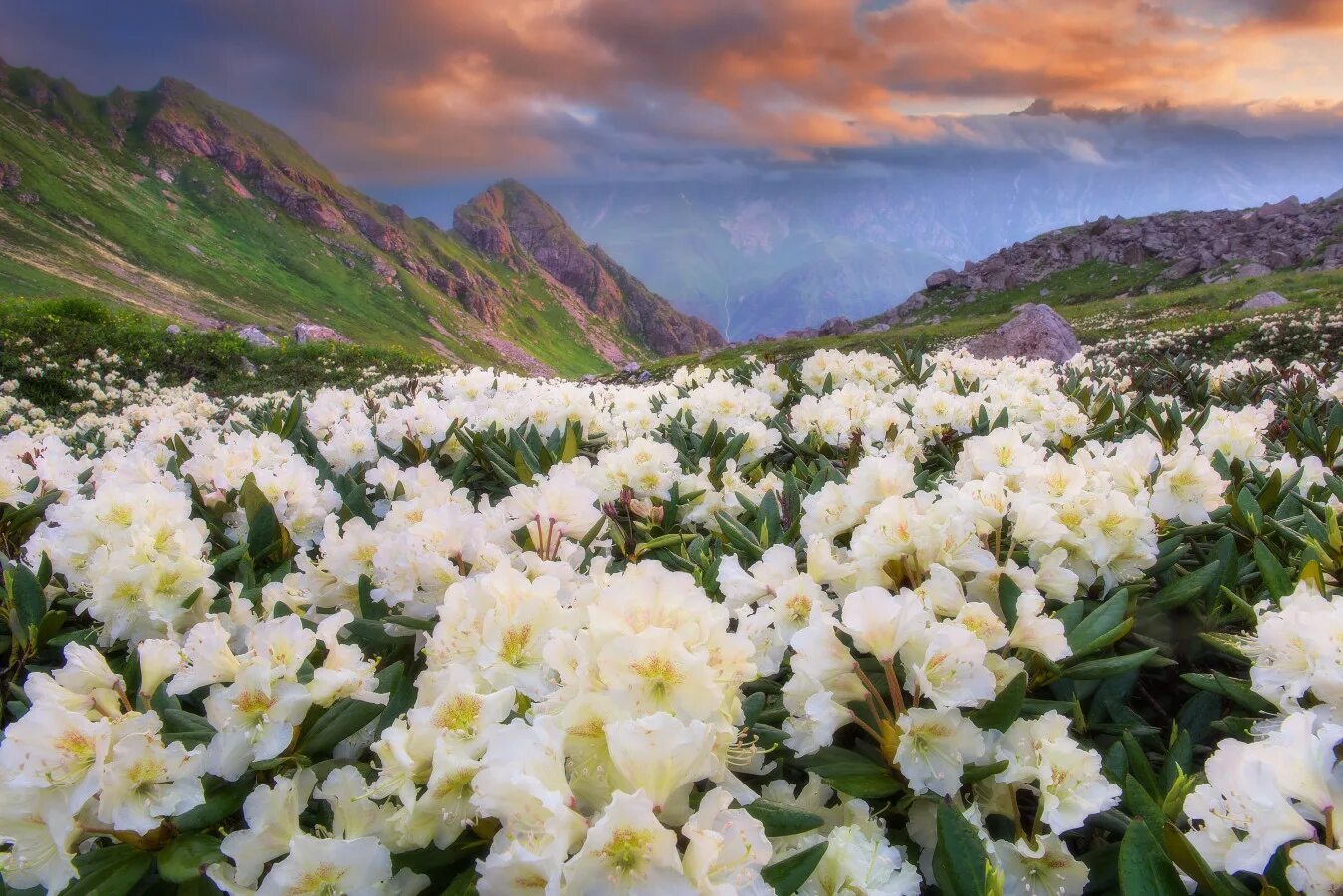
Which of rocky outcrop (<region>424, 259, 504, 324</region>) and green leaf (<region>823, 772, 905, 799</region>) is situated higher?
rocky outcrop (<region>424, 259, 504, 324</region>)

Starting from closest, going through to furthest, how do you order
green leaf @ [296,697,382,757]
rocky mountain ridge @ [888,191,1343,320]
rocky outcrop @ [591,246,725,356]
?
green leaf @ [296,697,382,757] < rocky mountain ridge @ [888,191,1343,320] < rocky outcrop @ [591,246,725,356]

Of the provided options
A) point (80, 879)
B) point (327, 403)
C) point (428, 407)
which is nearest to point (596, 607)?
point (80, 879)

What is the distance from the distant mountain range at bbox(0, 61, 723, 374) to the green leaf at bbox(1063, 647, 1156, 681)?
70764 millimetres

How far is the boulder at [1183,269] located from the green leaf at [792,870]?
6696 centimetres

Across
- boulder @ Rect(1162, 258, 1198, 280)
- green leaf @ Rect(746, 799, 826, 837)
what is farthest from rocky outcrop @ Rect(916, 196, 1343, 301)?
green leaf @ Rect(746, 799, 826, 837)

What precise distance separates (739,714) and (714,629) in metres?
0.15

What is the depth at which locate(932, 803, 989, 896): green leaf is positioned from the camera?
1.22 m

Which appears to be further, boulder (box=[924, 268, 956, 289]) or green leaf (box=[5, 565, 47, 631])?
boulder (box=[924, 268, 956, 289])

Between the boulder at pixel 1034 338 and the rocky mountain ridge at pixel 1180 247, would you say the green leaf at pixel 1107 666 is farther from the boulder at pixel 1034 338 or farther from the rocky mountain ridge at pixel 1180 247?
the rocky mountain ridge at pixel 1180 247

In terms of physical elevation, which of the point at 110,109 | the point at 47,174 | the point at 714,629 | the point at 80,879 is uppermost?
the point at 110,109

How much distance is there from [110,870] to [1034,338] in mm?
13558

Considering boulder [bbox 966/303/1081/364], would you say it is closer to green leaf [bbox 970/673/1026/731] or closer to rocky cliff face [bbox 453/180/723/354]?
green leaf [bbox 970/673/1026/731]

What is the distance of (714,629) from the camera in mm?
1344

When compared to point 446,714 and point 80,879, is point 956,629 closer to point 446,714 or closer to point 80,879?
point 446,714
